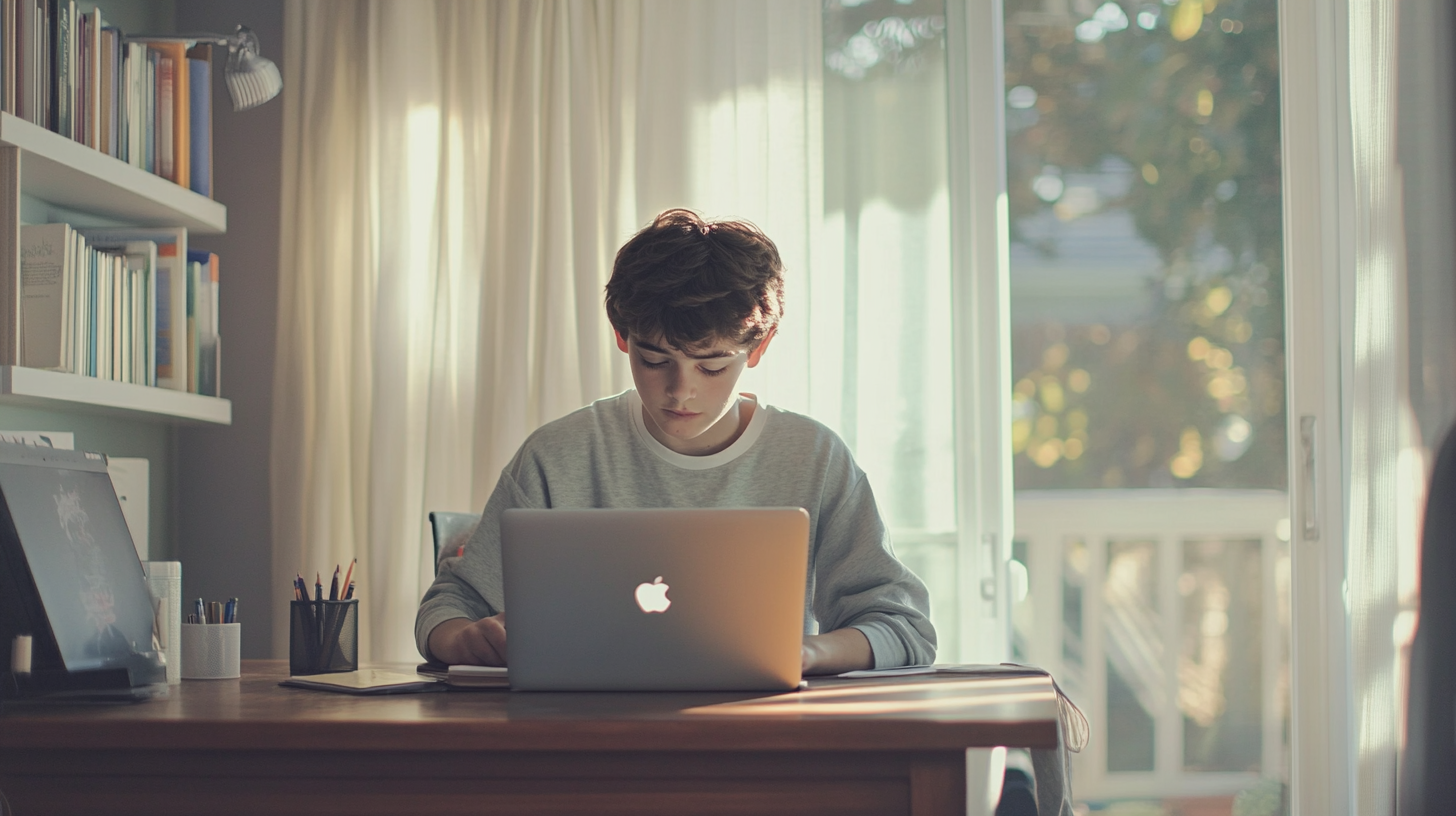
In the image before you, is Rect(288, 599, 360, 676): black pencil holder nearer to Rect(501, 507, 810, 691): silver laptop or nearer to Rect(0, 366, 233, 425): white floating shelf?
Rect(501, 507, 810, 691): silver laptop

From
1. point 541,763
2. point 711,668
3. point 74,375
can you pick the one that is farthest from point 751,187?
point 541,763

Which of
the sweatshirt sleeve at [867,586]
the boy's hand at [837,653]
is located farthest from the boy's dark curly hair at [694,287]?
the boy's hand at [837,653]

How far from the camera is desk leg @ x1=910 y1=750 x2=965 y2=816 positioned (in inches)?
41.0

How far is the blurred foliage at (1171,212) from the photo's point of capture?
297cm

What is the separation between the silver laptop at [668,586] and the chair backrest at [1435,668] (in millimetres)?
1937

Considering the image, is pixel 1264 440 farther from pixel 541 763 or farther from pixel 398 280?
pixel 541 763

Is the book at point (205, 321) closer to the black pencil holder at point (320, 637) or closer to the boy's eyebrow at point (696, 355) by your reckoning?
the black pencil holder at point (320, 637)

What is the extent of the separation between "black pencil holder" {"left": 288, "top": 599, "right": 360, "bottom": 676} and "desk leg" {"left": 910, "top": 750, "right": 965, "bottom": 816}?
80 centimetres

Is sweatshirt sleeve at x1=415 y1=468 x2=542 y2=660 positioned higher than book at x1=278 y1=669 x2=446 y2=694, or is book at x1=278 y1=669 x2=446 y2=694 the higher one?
sweatshirt sleeve at x1=415 y1=468 x2=542 y2=660

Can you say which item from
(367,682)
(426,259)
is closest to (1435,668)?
(367,682)

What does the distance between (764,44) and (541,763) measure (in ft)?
6.76

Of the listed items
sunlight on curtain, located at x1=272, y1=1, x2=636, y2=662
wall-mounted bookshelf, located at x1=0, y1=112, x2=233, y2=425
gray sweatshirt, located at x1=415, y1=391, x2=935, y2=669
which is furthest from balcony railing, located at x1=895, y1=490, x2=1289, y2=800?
wall-mounted bookshelf, located at x1=0, y1=112, x2=233, y2=425

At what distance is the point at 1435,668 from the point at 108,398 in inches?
107

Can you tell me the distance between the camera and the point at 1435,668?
99.7 inches
